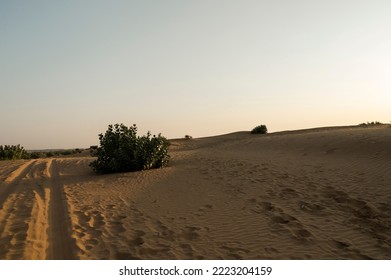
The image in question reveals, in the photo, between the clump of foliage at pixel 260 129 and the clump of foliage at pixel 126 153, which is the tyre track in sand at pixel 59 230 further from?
the clump of foliage at pixel 260 129

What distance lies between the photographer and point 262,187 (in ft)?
29.7

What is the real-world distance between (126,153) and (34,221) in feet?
22.2

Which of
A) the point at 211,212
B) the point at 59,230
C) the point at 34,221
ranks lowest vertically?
the point at 211,212

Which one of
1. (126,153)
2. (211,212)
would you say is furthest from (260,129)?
(211,212)

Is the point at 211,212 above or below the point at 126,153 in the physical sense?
below

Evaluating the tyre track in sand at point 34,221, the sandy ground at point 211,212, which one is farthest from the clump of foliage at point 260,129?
the tyre track in sand at point 34,221

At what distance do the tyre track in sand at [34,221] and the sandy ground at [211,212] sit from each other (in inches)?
0.7

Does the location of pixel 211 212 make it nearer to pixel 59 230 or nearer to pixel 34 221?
pixel 59 230

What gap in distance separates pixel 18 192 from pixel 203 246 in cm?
644

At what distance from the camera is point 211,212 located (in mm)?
7137

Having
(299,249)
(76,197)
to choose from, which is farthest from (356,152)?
(76,197)

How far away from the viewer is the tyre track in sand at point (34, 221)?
197 inches

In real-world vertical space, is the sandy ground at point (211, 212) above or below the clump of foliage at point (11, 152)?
below

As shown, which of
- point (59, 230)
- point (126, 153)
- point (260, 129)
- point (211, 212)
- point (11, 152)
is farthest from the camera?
point (260, 129)
